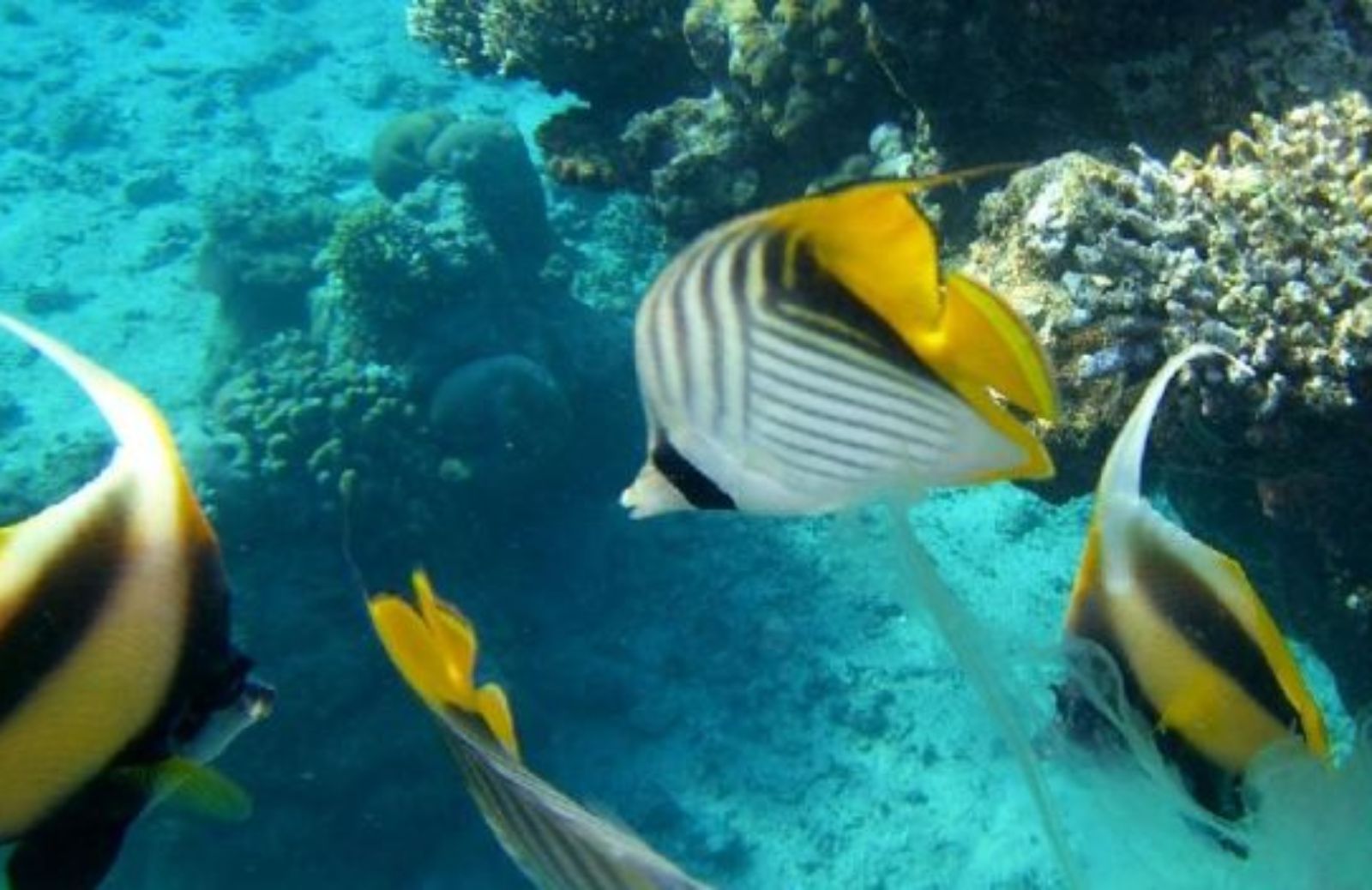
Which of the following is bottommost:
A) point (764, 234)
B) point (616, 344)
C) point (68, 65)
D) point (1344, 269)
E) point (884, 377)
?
point (68, 65)

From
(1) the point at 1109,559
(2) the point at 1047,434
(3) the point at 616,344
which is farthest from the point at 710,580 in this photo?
(1) the point at 1109,559

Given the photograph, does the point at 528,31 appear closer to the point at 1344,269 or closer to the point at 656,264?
the point at 656,264

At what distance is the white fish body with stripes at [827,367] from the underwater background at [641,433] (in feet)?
1.45

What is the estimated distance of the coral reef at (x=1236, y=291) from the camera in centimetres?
369

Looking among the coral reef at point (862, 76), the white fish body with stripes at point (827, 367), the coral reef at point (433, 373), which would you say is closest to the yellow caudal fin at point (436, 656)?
the white fish body with stripes at point (827, 367)

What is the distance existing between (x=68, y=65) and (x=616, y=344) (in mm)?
14905

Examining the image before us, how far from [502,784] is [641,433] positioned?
885 centimetres

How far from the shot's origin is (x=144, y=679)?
1.09m

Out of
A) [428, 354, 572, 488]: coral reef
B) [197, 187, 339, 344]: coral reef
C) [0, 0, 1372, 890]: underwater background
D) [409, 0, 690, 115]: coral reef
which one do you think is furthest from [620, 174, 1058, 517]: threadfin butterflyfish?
[197, 187, 339, 344]: coral reef

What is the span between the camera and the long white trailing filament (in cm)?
155

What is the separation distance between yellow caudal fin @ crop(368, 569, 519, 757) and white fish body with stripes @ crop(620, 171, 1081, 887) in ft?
0.91

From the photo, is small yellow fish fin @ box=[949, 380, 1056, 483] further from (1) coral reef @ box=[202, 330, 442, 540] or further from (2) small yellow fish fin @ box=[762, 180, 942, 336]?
(1) coral reef @ box=[202, 330, 442, 540]

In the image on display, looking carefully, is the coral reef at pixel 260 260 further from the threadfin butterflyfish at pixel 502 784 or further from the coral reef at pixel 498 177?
the threadfin butterflyfish at pixel 502 784

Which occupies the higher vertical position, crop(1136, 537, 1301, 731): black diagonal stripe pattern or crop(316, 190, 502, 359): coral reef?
crop(1136, 537, 1301, 731): black diagonal stripe pattern
